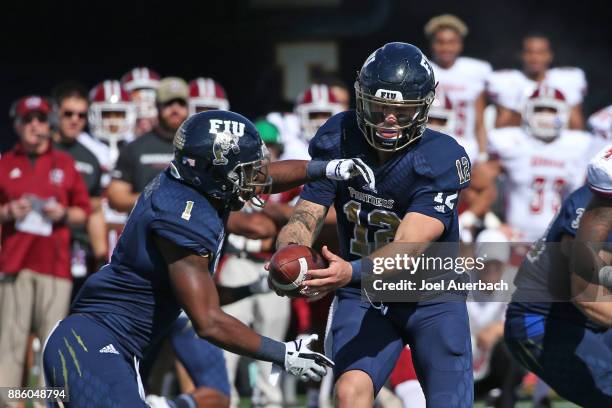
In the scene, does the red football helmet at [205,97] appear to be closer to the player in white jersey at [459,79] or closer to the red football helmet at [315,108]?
the red football helmet at [315,108]

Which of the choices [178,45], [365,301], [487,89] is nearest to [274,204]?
[365,301]

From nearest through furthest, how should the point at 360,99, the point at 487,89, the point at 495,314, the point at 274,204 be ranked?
the point at 360,99
the point at 274,204
the point at 495,314
the point at 487,89

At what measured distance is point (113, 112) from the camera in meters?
8.41

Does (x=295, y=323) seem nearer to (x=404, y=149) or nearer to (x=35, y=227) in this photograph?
(x=35, y=227)

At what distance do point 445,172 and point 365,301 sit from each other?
55 centimetres

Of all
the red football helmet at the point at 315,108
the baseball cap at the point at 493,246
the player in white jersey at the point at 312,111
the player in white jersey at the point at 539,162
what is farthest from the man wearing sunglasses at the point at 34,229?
the player in white jersey at the point at 539,162

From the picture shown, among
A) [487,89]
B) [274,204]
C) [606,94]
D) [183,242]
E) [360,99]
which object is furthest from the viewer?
[606,94]

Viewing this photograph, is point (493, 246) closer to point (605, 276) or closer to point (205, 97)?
point (205, 97)

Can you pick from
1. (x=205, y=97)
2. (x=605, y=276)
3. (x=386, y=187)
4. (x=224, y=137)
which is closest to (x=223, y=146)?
(x=224, y=137)

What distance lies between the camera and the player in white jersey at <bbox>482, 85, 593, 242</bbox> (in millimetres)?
8008

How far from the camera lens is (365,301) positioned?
4.87 metres

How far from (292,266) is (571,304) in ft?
5.00

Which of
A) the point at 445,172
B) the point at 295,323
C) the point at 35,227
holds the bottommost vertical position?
the point at 295,323

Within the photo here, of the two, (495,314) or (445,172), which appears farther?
(495,314)
